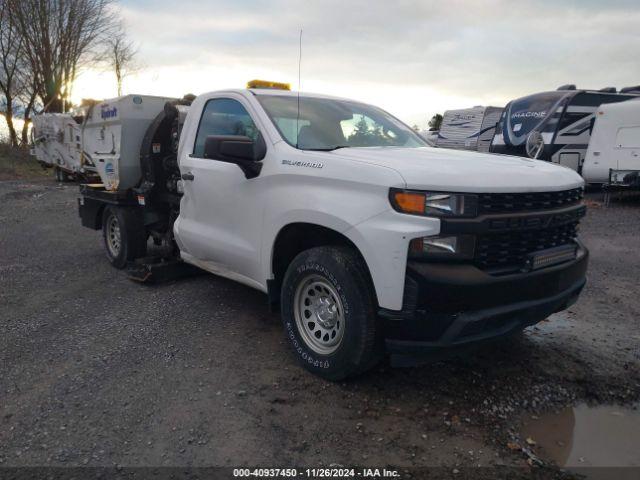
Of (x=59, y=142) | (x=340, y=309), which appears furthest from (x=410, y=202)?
(x=59, y=142)

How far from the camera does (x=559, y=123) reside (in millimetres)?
15062

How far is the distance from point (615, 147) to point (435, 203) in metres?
11.9

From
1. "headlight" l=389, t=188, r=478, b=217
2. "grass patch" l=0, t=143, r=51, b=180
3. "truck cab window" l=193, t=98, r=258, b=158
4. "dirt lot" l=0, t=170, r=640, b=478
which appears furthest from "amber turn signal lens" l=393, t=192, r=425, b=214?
"grass patch" l=0, t=143, r=51, b=180

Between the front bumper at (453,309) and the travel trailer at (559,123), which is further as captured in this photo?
the travel trailer at (559,123)

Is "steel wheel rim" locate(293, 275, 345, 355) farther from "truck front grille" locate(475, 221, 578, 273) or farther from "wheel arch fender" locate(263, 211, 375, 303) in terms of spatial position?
"truck front grille" locate(475, 221, 578, 273)

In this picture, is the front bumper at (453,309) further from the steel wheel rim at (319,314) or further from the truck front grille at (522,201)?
the steel wheel rim at (319,314)

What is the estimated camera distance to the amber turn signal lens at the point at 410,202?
10.0 ft

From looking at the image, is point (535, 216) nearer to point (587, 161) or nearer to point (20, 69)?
point (587, 161)

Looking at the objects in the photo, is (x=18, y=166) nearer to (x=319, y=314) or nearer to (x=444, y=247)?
(x=319, y=314)

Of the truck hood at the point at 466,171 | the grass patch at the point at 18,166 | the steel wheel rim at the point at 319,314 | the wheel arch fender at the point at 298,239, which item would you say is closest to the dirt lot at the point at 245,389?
the steel wheel rim at the point at 319,314

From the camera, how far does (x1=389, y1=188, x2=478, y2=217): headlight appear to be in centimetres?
306

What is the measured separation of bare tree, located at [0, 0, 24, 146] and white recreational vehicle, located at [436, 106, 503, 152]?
826 inches

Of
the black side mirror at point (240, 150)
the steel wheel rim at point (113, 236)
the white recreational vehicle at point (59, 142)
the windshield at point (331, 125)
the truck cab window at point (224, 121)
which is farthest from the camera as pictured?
the white recreational vehicle at point (59, 142)

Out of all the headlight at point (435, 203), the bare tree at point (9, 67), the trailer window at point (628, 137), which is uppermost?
the bare tree at point (9, 67)
